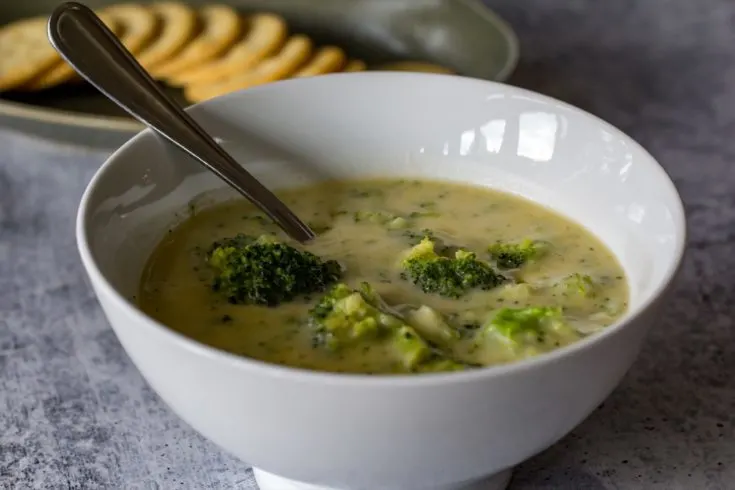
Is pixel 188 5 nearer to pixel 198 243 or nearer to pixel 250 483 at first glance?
pixel 198 243

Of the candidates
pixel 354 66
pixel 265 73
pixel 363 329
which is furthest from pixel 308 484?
pixel 354 66

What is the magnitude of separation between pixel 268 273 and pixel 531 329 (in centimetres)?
36

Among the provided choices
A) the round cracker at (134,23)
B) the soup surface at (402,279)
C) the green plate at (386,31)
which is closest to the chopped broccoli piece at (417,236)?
the soup surface at (402,279)

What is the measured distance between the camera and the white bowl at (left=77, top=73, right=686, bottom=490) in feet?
3.64

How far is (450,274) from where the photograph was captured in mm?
1454

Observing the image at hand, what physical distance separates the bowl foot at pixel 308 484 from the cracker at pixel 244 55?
1.35 metres

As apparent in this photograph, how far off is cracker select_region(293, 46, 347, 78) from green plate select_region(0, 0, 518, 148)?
0.56ft

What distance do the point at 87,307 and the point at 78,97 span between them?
0.88 metres

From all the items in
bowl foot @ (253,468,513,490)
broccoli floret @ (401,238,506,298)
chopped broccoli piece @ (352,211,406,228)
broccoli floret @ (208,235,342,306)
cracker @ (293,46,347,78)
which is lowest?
cracker @ (293,46,347,78)

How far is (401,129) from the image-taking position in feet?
5.86

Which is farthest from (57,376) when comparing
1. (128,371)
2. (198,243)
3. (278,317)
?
(278,317)

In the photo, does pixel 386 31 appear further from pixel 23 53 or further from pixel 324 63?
pixel 23 53

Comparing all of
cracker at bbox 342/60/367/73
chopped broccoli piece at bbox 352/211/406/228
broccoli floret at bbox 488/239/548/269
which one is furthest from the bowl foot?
cracker at bbox 342/60/367/73

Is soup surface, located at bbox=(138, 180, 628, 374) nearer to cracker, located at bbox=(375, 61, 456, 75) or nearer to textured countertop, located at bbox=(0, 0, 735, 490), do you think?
textured countertop, located at bbox=(0, 0, 735, 490)
